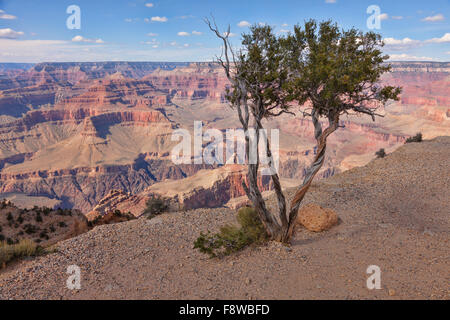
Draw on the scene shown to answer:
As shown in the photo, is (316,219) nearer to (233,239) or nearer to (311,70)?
(233,239)

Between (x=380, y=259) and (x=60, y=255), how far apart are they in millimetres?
10576

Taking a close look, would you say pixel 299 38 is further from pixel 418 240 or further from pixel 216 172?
pixel 216 172

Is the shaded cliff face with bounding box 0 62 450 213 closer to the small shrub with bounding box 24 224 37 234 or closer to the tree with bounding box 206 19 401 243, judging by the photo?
the small shrub with bounding box 24 224 37 234

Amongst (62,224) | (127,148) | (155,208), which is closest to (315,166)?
(155,208)

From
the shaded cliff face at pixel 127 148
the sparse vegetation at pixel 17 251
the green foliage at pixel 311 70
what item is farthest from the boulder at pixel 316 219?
the shaded cliff face at pixel 127 148

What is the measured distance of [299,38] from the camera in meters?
8.91

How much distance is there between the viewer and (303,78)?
8.14 metres

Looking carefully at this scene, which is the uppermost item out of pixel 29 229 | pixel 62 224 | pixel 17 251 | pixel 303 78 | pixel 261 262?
pixel 303 78

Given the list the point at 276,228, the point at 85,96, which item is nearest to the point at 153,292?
the point at 276,228

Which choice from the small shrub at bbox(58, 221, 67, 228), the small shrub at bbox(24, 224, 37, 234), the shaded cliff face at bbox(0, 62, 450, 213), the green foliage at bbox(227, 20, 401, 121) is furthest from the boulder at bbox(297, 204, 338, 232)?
the shaded cliff face at bbox(0, 62, 450, 213)

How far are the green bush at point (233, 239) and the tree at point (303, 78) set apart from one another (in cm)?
47

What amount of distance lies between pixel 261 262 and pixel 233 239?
1.29 metres

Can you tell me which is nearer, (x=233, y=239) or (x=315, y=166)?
(x=315, y=166)

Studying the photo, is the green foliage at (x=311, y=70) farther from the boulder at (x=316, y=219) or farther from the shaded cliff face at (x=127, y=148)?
the shaded cliff face at (x=127, y=148)
